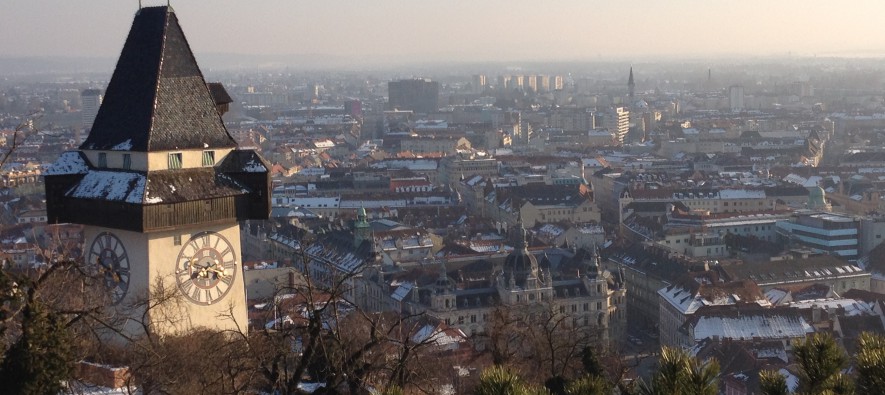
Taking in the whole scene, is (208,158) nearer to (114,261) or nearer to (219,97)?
(114,261)

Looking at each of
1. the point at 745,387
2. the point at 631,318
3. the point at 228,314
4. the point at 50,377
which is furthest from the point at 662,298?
the point at 50,377

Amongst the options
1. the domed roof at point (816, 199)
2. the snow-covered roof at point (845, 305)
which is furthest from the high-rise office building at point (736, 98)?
the snow-covered roof at point (845, 305)

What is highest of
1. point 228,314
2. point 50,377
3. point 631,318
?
point 50,377

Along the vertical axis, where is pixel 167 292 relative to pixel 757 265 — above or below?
above

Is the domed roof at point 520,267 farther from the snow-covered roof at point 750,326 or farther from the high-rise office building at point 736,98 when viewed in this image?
the high-rise office building at point 736,98

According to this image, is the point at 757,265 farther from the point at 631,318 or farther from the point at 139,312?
→ the point at 139,312

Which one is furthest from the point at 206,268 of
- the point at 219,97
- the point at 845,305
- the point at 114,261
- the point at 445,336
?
the point at 845,305
